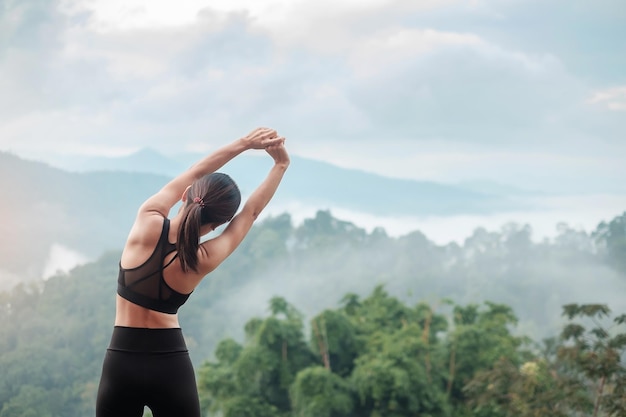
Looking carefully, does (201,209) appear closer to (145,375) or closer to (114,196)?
(145,375)

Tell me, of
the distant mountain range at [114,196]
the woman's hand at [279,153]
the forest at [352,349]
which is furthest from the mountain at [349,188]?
the woman's hand at [279,153]

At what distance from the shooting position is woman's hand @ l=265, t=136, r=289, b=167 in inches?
61.8

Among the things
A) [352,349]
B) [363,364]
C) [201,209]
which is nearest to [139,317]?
[201,209]

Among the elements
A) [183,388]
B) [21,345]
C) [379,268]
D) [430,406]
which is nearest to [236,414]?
[430,406]

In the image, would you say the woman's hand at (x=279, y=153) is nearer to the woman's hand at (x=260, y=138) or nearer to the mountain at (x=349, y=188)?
the woman's hand at (x=260, y=138)

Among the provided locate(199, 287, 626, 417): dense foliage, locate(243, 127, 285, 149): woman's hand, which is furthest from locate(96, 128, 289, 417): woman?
locate(199, 287, 626, 417): dense foliage

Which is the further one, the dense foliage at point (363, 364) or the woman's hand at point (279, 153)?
the dense foliage at point (363, 364)

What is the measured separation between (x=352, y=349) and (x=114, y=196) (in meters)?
15.6

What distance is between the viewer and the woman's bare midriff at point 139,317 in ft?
4.70

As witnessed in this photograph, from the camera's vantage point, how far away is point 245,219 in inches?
58.7

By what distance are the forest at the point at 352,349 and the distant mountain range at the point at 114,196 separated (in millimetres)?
1846

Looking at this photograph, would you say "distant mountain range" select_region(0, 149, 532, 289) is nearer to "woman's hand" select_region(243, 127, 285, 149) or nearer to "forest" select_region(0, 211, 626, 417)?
"forest" select_region(0, 211, 626, 417)

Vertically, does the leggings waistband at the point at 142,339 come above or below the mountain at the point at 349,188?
below

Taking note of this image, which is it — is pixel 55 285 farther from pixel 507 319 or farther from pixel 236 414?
pixel 507 319
